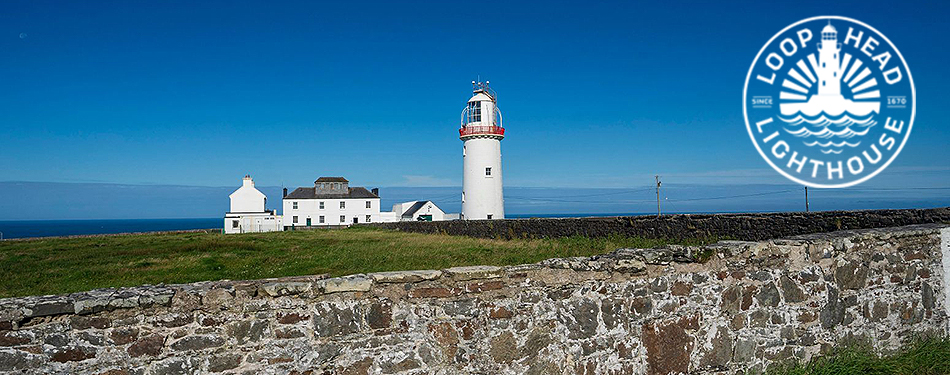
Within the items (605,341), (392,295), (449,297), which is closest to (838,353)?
(605,341)

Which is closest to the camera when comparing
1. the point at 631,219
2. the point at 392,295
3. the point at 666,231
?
the point at 392,295

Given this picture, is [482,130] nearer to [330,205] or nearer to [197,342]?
[330,205]

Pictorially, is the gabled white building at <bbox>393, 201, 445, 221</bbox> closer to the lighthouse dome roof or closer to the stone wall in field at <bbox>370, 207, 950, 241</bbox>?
the lighthouse dome roof

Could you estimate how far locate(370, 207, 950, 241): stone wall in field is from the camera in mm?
10430

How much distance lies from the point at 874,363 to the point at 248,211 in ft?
202

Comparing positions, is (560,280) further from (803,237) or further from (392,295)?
(803,237)

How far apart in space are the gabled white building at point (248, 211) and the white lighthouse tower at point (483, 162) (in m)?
24.5

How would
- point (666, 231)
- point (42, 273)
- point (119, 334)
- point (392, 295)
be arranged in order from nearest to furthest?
point (119, 334) → point (392, 295) → point (42, 273) → point (666, 231)

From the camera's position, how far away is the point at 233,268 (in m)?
13.4

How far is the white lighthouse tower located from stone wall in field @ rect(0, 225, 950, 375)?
34.7 m

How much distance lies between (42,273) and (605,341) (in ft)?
42.1

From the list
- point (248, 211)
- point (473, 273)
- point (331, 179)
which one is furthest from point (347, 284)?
point (331, 179)

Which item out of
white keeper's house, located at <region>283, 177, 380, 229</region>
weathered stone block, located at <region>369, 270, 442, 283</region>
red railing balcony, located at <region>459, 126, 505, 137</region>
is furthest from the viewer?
white keeper's house, located at <region>283, 177, 380, 229</region>

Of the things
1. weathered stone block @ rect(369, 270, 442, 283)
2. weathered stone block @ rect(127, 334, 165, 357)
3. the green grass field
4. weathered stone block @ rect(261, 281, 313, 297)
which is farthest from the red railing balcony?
weathered stone block @ rect(127, 334, 165, 357)
